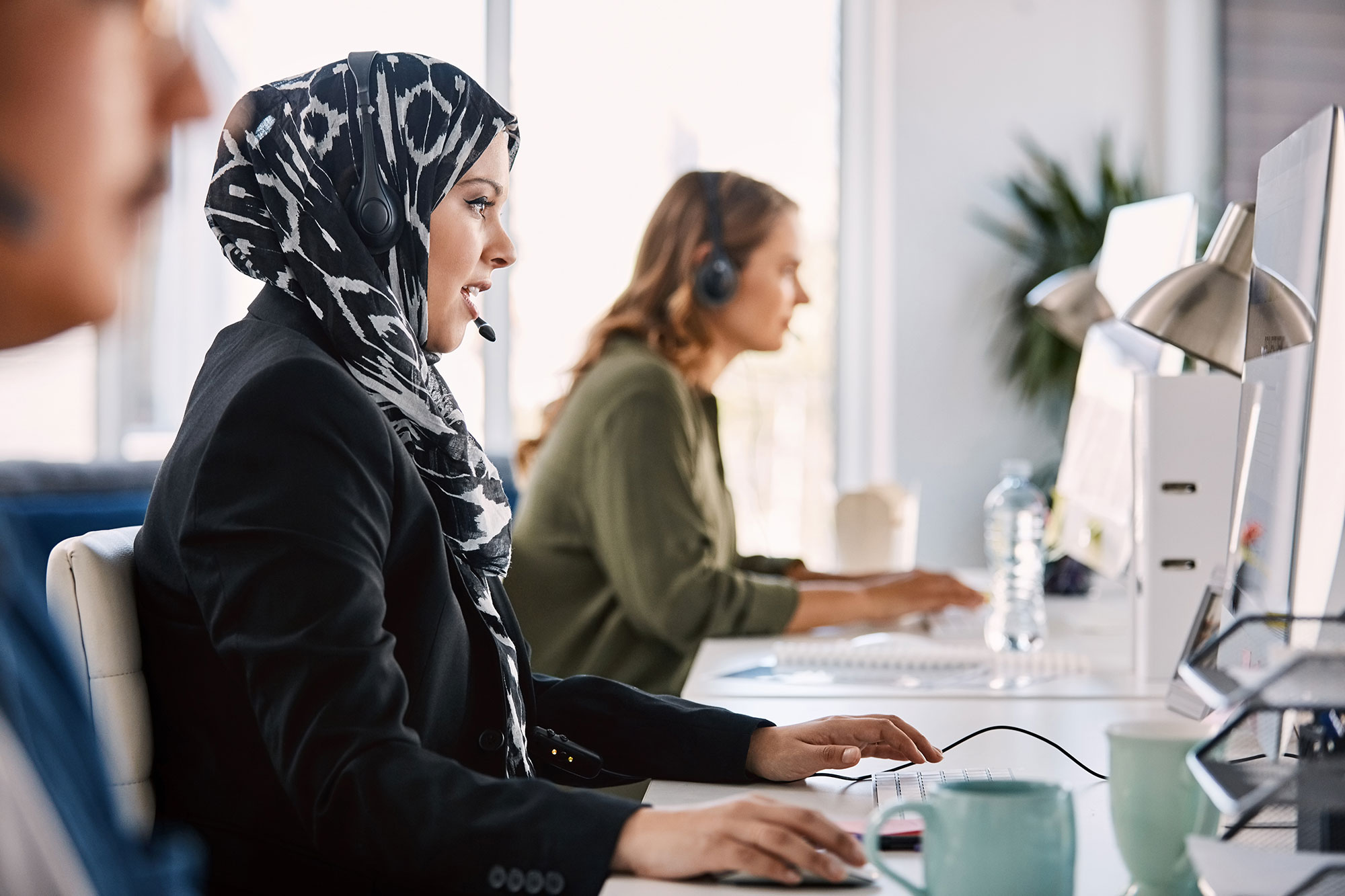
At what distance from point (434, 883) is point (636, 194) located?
3282mm

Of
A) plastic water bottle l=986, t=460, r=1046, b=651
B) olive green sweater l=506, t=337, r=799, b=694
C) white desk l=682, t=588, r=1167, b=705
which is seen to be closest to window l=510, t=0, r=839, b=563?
plastic water bottle l=986, t=460, r=1046, b=651

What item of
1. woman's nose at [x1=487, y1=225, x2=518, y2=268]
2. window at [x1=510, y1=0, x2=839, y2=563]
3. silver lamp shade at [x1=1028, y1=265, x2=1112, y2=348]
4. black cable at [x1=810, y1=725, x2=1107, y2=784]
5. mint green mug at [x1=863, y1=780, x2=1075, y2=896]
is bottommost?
black cable at [x1=810, y1=725, x2=1107, y2=784]

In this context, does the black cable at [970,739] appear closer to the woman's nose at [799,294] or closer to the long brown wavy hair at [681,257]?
the long brown wavy hair at [681,257]

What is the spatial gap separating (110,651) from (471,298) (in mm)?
501

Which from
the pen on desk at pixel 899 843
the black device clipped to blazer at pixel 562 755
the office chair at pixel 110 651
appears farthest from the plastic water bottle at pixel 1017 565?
the office chair at pixel 110 651

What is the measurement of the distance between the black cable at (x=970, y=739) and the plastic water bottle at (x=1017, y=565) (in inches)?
22.7

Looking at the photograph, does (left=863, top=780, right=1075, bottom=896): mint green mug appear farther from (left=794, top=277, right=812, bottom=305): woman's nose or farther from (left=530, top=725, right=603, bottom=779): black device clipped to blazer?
(left=794, top=277, right=812, bottom=305): woman's nose

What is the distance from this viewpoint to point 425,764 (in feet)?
2.62

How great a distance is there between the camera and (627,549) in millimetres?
1830

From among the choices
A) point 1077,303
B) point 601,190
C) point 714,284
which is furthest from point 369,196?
point 601,190

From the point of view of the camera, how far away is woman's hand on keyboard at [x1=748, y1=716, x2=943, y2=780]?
1022 millimetres

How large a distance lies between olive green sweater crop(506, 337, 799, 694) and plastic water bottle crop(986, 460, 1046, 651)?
0.31 m

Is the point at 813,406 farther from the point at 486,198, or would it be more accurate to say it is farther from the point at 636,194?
the point at 486,198

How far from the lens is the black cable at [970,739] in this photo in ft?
3.39
